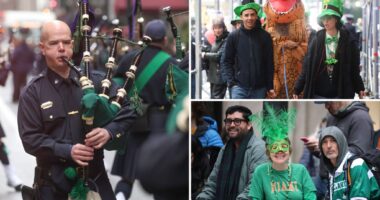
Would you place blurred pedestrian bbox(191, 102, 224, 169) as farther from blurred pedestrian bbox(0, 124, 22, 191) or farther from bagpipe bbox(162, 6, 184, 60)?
blurred pedestrian bbox(0, 124, 22, 191)

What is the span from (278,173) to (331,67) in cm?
74

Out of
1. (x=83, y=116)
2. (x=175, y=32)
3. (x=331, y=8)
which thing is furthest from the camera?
(x=331, y=8)

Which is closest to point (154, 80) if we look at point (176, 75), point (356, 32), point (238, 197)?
point (176, 75)

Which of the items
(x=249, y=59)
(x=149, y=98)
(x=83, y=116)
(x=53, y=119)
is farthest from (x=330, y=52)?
(x=53, y=119)

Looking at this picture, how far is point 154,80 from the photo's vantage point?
4.70 metres

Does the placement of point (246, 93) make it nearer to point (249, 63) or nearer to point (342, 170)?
point (249, 63)

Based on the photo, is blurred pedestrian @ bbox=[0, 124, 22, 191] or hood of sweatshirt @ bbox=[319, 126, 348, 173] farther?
hood of sweatshirt @ bbox=[319, 126, 348, 173]

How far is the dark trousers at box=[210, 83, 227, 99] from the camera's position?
15.9 feet

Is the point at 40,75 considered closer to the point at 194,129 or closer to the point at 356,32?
the point at 194,129

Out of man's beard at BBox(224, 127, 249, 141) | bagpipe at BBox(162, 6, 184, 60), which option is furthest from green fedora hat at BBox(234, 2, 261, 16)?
man's beard at BBox(224, 127, 249, 141)

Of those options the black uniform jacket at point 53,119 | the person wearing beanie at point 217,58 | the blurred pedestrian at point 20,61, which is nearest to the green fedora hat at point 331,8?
the person wearing beanie at point 217,58

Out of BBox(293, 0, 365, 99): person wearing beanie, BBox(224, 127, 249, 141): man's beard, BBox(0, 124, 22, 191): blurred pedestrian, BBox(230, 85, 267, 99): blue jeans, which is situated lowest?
BBox(0, 124, 22, 191): blurred pedestrian

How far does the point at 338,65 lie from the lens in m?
4.86

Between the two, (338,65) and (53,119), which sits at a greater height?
(338,65)
